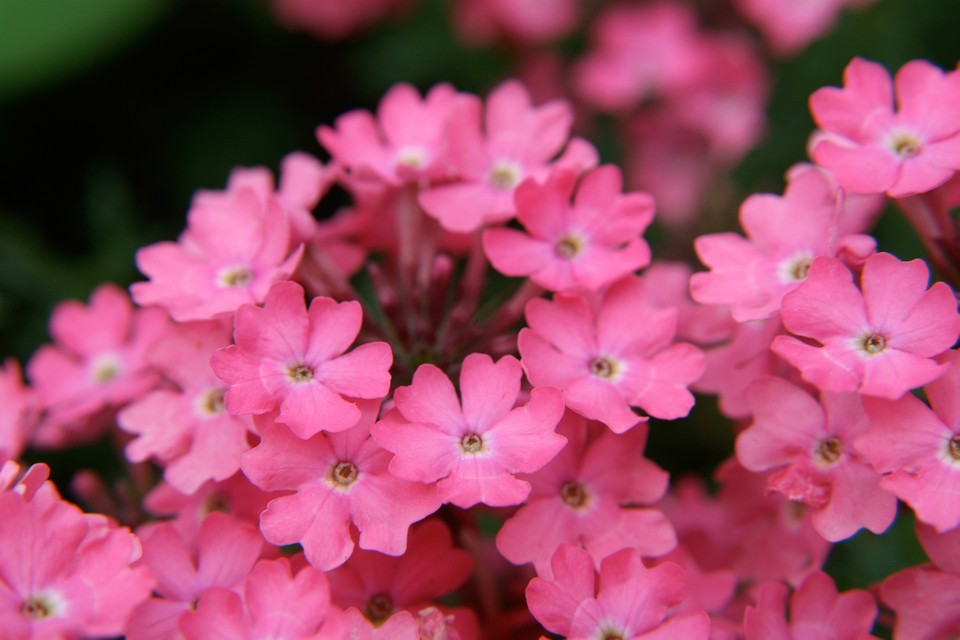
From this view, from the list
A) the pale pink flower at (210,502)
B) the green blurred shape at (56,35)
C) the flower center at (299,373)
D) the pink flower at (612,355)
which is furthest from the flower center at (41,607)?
the green blurred shape at (56,35)

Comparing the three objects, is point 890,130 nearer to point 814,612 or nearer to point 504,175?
point 504,175

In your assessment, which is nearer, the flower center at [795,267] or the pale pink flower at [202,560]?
the pale pink flower at [202,560]

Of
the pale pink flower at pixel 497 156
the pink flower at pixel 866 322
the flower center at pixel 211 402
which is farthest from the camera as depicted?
the pale pink flower at pixel 497 156

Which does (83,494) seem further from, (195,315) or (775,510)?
(775,510)

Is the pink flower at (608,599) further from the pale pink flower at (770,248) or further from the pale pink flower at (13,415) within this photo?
the pale pink flower at (13,415)

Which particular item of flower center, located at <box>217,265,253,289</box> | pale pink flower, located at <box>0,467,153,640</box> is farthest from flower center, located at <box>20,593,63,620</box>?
flower center, located at <box>217,265,253,289</box>

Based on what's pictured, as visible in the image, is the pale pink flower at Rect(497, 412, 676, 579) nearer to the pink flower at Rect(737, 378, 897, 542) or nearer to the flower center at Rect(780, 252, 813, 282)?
the pink flower at Rect(737, 378, 897, 542)
